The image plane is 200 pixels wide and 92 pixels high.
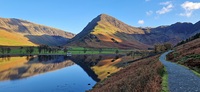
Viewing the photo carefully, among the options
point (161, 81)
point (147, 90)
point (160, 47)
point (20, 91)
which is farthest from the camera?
point (160, 47)

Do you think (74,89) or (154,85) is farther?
(74,89)

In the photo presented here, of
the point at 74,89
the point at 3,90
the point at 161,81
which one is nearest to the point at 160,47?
the point at 74,89

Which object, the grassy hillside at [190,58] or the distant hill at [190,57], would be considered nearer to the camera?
the grassy hillside at [190,58]

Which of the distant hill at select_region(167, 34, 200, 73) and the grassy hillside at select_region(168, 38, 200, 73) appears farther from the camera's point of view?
the distant hill at select_region(167, 34, 200, 73)

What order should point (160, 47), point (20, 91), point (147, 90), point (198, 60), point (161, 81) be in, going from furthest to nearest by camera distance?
point (160, 47) < point (20, 91) < point (198, 60) < point (161, 81) < point (147, 90)

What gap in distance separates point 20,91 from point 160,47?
128m

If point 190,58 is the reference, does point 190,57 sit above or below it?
above

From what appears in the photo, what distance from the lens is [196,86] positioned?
2664 cm

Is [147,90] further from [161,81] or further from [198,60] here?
[198,60]

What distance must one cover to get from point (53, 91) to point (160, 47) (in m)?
123

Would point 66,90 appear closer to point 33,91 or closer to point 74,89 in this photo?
point 74,89

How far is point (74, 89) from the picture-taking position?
79.6 m

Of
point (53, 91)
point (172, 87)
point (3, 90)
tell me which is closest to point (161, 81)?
point (172, 87)

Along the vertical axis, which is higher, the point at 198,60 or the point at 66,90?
the point at 198,60
